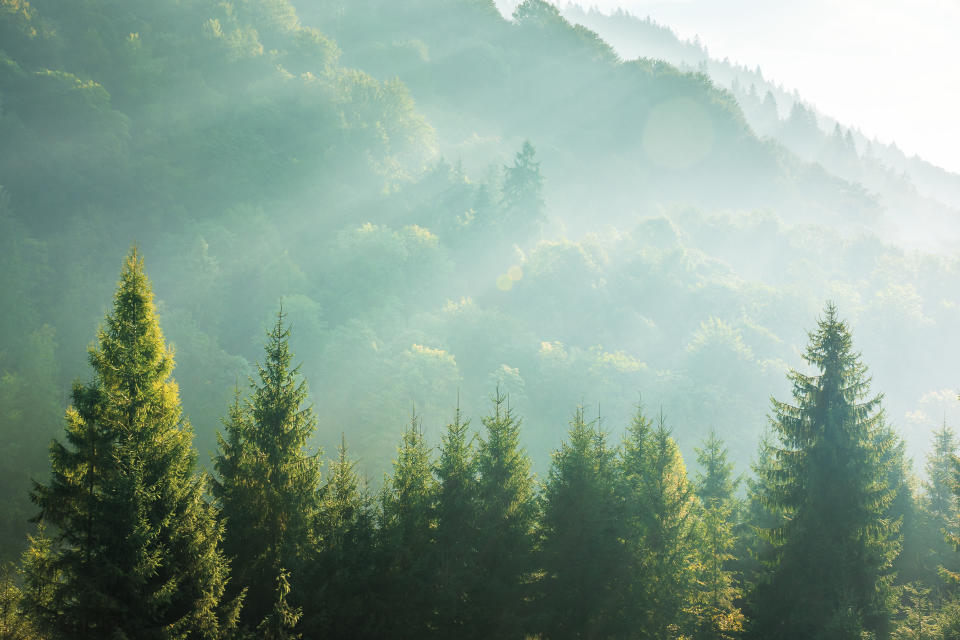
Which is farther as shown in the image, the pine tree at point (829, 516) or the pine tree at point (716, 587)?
the pine tree at point (716, 587)

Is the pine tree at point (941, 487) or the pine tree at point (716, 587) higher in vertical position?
the pine tree at point (941, 487)

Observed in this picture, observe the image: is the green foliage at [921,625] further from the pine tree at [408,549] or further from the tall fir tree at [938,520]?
the pine tree at [408,549]

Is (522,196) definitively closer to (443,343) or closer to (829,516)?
(443,343)

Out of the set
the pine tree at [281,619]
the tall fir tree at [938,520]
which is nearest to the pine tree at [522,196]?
the tall fir tree at [938,520]

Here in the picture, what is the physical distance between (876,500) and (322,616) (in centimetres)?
1814

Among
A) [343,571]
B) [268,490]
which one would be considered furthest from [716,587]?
[268,490]

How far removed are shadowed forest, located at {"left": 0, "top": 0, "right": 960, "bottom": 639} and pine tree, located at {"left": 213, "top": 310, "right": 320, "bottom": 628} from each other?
9 cm

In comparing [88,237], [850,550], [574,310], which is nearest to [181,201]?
[88,237]

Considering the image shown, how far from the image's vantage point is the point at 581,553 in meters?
19.6

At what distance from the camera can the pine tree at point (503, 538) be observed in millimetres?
18484

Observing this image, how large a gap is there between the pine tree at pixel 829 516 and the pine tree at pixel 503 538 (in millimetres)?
8050

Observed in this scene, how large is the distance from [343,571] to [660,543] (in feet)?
36.2

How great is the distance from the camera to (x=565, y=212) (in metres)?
103

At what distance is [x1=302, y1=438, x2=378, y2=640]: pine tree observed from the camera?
627 inches
